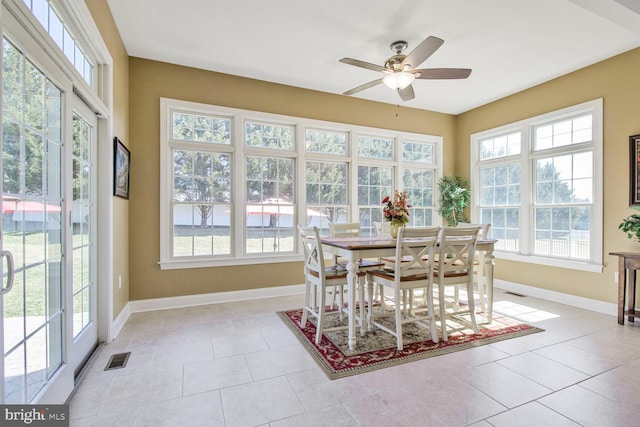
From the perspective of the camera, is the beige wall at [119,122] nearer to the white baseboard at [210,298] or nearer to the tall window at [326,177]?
the white baseboard at [210,298]

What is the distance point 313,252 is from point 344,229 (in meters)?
1.21

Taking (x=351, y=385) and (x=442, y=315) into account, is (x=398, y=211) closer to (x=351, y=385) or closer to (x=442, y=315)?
(x=442, y=315)

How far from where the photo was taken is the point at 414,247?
9.37 ft

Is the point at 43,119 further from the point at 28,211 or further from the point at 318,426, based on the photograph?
the point at 318,426

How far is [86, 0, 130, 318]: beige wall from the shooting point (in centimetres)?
278

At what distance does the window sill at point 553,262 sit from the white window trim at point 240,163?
2.46m

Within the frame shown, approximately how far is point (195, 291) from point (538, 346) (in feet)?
12.4

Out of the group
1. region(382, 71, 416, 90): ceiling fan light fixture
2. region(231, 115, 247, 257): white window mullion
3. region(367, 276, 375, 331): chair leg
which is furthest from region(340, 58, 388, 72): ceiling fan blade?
region(367, 276, 375, 331): chair leg

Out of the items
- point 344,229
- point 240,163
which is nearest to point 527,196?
point 344,229

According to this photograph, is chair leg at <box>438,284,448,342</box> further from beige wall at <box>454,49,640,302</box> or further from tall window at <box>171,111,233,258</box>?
tall window at <box>171,111,233,258</box>

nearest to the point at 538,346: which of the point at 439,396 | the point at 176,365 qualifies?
the point at 439,396

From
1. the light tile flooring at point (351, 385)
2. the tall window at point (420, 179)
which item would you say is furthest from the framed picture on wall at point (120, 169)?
the tall window at point (420, 179)

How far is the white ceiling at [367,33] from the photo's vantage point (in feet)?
9.18

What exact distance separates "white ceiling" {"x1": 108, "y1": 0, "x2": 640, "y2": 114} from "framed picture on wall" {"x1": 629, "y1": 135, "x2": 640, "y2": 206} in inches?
42.1
